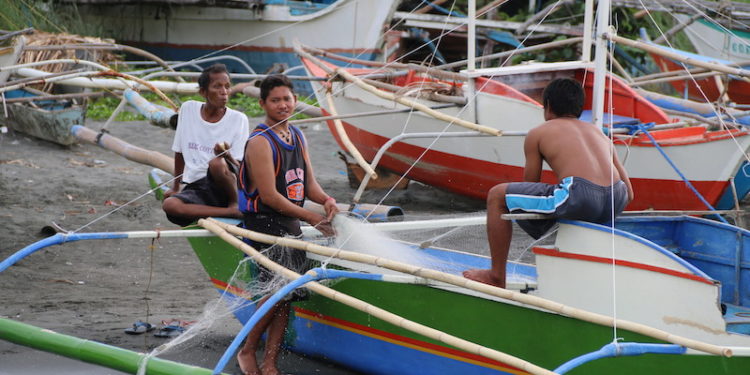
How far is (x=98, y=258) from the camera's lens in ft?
22.4

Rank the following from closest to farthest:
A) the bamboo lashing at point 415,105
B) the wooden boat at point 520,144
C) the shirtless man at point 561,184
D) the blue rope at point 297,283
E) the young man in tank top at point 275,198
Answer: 1. the blue rope at point 297,283
2. the shirtless man at point 561,184
3. the young man in tank top at point 275,198
4. the bamboo lashing at point 415,105
5. the wooden boat at point 520,144

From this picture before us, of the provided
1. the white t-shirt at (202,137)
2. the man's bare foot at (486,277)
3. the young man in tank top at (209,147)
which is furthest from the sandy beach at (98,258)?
the man's bare foot at (486,277)

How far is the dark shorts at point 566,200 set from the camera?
3.94 metres

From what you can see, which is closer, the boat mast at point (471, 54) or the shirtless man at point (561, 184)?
the shirtless man at point (561, 184)

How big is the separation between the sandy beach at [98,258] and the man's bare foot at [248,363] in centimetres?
23

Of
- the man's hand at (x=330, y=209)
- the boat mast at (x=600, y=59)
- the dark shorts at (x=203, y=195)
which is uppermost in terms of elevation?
the boat mast at (x=600, y=59)

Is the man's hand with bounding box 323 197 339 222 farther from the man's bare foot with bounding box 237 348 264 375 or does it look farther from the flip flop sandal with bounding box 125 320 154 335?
the flip flop sandal with bounding box 125 320 154 335

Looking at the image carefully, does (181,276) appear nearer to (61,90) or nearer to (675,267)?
(675,267)

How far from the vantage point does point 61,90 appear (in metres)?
12.2

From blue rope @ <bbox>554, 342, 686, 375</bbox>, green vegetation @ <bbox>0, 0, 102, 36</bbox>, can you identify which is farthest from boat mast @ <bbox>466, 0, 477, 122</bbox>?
green vegetation @ <bbox>0, 0, 102, 36</bbox>

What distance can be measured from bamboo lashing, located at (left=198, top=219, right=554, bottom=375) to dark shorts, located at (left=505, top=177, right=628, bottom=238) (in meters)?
0.71

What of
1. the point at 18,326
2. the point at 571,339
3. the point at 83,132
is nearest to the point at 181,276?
the point at 83,132

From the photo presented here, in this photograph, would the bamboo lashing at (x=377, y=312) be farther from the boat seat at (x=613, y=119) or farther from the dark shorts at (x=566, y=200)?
the boat seat at (x=613, y=119)

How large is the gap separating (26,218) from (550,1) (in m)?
11.3
